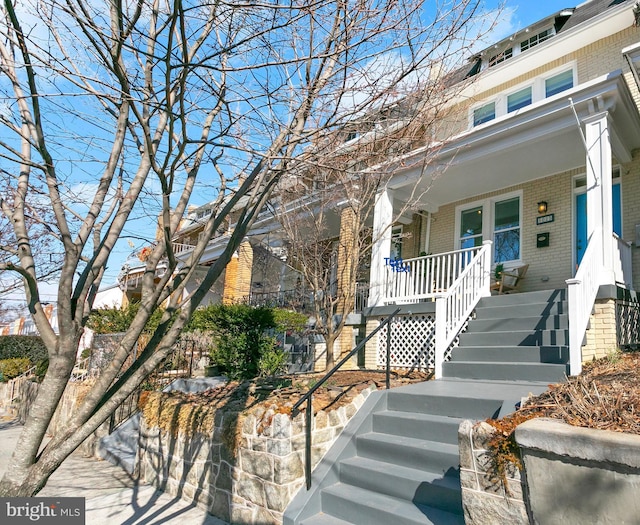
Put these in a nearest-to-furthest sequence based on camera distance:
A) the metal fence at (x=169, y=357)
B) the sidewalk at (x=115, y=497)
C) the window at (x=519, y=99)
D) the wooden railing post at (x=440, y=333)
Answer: the sidewalk at (x=115, y=497) < the wooden railing post at (x=440, y=333) < the metal fence at (x=169, y=357) < the window at (x=519, y=99)

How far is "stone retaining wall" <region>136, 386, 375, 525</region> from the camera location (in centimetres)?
410

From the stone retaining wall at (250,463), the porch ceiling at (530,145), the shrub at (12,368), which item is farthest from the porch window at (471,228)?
the shrub at (12,368)

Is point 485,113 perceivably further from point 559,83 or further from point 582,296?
point 582,296

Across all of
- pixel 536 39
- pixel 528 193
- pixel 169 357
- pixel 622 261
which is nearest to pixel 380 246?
pixel 528 193

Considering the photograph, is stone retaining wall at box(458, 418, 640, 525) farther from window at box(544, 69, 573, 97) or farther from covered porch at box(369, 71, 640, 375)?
window at box(544, 69, 573, 97)

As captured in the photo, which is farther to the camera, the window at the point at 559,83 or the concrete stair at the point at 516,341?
the window at the point at 559,83

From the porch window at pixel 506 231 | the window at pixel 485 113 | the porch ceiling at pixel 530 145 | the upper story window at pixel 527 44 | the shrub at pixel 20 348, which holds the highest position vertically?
the upper story window at pixel 527 44

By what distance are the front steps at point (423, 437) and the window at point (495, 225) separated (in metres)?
3.83

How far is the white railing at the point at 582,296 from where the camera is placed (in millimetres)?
4977

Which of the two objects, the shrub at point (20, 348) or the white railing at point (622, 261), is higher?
the white railing at point (622, 261)

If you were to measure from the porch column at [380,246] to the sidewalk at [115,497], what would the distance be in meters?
4.94

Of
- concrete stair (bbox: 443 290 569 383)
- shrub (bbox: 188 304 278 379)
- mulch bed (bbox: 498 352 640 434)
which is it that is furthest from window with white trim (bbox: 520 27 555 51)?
mulch bed (bbox: 498 352 640 434)

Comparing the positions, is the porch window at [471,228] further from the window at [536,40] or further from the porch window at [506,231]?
the window at [536,40]

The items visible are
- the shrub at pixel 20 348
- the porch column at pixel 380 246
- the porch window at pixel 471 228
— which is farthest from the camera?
the shrub at pixel 20 348
